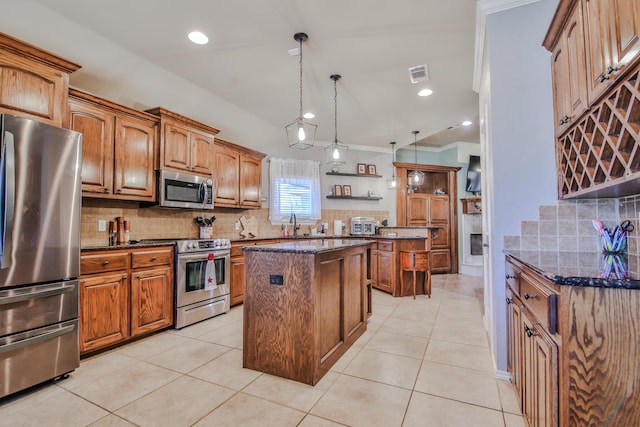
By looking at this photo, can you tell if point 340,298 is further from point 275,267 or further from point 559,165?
point 559,165

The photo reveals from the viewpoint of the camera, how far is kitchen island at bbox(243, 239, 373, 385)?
2.16 metres

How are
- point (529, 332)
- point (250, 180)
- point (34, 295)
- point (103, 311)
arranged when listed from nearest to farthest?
1. point (529, 332)
2. point (34, 295)
3. point (103, 311)
4. point (250, 180)

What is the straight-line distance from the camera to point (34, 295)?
2053 mm

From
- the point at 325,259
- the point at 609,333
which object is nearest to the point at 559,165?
the point at 609,333

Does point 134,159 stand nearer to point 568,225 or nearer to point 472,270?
point 568,225

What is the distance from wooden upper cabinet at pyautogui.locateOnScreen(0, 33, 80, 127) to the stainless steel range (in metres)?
1.59

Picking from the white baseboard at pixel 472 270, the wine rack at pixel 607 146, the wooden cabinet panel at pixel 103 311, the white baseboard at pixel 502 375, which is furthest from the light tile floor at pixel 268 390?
the white baseboard at pixel 472 270

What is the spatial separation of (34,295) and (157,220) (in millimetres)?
1771

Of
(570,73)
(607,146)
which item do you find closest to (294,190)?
(570,73)

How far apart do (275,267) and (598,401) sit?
71.5 inches

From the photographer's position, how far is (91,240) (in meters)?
3.10

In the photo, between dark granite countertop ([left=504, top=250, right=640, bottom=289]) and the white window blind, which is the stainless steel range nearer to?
the white window blind

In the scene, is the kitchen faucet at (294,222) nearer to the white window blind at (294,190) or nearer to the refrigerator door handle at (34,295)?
the white window blind at (294,190)

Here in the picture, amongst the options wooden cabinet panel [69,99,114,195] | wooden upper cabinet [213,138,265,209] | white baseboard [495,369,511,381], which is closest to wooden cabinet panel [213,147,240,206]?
wooden upper cabinet [213,138,265,209]
